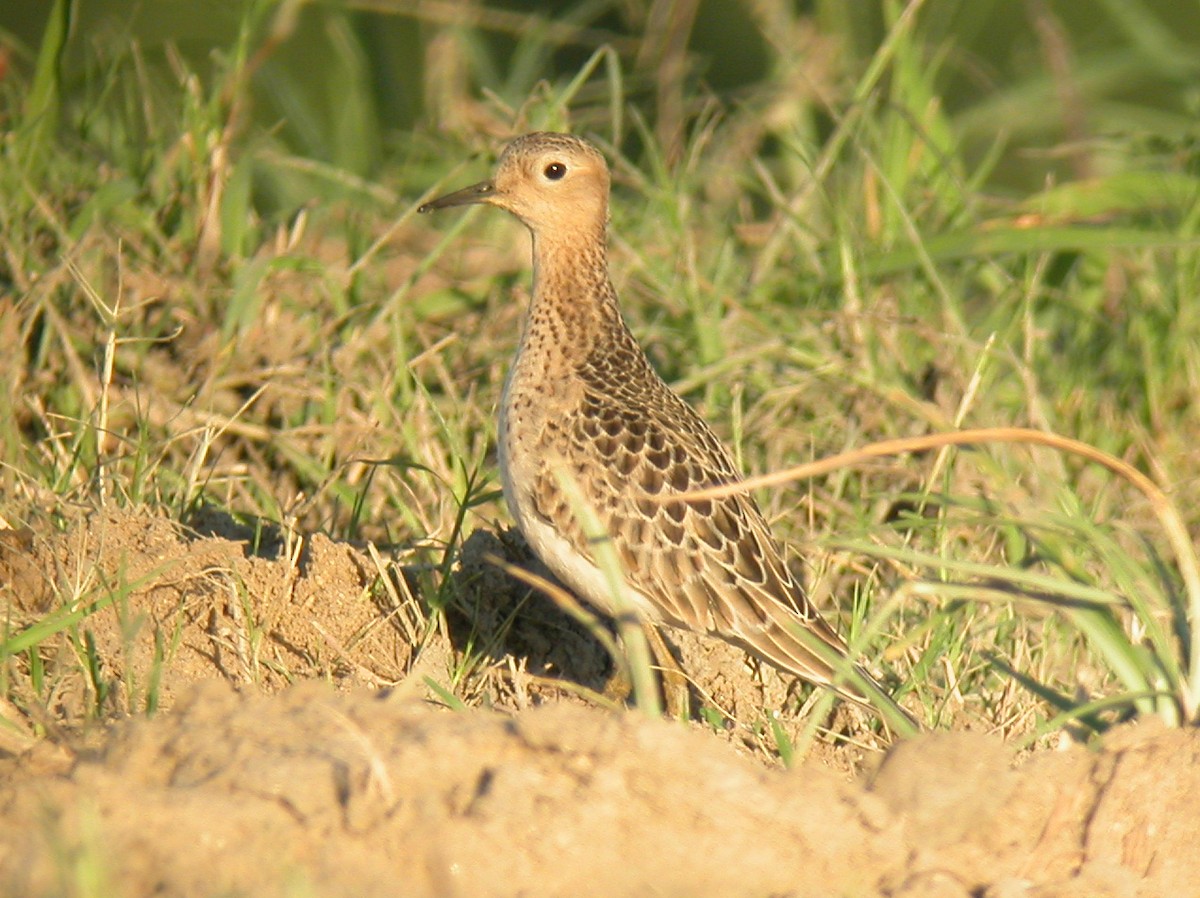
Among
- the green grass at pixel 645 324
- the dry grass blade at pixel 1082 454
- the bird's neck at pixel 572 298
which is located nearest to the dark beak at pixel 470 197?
the bird's neck at pixel 572 298

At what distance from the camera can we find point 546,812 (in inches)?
112

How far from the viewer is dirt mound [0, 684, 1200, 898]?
275 cm

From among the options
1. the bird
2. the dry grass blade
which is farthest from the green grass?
the dry grass blade

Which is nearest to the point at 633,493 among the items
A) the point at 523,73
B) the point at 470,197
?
the point at 470,197

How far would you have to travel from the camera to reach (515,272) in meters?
6.37

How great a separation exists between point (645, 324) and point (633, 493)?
163 centimetres

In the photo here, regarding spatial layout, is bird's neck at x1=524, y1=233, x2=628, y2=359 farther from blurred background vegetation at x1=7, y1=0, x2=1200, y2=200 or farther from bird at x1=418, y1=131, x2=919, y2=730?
blurred background vegetation at x1=7, y1=0, x2=1200, y2=200

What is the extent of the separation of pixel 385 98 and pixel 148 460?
3535 mm

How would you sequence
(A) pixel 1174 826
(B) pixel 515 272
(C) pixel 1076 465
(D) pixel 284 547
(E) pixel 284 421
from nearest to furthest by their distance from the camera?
(A) pixel 1174 826, (D) pixel 284 547, (E) pixel 284 421, (C) pixel 1076 465, (B) pixel 515 272

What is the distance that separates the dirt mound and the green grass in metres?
1.06

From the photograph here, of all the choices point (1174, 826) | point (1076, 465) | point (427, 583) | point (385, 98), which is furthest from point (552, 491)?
point (385, 98)

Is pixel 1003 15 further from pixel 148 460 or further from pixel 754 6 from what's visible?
pixel 148 460

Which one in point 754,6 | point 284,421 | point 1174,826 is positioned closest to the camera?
point 1174,826

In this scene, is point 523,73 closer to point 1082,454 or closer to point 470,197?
point 470,197
